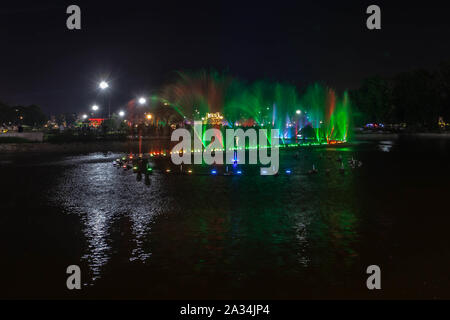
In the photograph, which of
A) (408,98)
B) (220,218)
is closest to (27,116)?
(408,98)

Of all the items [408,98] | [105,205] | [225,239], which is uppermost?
[408,98]

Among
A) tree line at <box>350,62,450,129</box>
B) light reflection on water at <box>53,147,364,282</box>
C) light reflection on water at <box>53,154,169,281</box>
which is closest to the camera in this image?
light reflection on water at <box>53,147,364,282</box>

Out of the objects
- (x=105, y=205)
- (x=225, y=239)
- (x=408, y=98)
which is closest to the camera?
(x=225, y=239)

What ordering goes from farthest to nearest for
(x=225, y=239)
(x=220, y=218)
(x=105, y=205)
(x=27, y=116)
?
(x=27, y=116), (x=105, y=205), (x=220, y=218), (x=225, y=239)

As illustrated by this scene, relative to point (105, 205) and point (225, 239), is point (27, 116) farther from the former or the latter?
point (225, 239)

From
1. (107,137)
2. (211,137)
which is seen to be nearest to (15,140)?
(107,137)

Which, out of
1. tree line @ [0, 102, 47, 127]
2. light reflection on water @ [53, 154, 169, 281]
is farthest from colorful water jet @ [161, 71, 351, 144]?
tree line @ [0, 102, 47, 127]

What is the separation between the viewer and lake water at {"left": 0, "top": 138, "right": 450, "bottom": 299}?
7.20 meters

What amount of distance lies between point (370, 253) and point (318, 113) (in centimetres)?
5911

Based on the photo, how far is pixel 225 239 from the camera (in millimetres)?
9938

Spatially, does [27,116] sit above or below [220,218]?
above

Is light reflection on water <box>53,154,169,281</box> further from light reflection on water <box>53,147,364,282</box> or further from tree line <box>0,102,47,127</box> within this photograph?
tree line <box>0,102,47,127</box>

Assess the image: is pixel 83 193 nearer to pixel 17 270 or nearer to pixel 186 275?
pixel 17 270

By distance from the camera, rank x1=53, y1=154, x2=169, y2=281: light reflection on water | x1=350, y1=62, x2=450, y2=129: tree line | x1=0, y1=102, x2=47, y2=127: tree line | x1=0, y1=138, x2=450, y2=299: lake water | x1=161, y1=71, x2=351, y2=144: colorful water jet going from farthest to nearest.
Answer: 1. x1=0, y1=102, x2=47, y2=127: tree line
2. x1=350, y1=62, x2=450, y2=129: tree line
3. x1=161, y1=71, x2=351, y2=144: colorful water jet
4. x1=53, y1=154, x2=169, y2=281: light reflection on water
5. x1=0, y1=138, x2=450, y2=299: lake water
